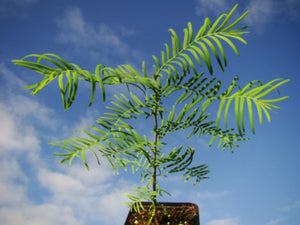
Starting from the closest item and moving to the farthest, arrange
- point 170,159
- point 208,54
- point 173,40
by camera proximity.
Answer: point 208,54
point 173,40
point 170,159

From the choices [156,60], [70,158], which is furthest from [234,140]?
[70,158]

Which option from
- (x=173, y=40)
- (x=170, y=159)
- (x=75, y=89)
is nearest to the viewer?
(x=75, y=89)

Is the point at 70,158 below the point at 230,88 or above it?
below

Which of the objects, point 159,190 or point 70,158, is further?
point 159,190

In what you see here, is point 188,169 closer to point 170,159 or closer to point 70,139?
point 170,159

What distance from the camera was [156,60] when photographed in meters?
0.85

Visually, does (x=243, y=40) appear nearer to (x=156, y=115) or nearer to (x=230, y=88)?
(x=230, y=88)

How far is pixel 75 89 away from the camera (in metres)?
0.56

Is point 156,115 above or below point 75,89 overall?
A: above

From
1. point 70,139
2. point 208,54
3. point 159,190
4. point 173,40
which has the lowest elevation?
point 159,190

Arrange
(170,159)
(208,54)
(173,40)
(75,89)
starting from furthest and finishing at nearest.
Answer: (170,159) → (173,40) → (208,54) → (75,89)

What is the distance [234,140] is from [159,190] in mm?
356

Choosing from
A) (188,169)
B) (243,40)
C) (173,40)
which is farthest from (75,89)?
(188,169)

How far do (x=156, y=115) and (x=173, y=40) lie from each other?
0.30 meters
